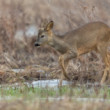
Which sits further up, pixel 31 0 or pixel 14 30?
pixel 31 0

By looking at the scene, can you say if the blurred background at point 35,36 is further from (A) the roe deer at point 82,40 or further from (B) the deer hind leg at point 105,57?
(A) the roe deer at point 82,40

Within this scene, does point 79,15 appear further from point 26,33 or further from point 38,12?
point 38,12

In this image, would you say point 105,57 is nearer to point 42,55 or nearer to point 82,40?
point 82,40

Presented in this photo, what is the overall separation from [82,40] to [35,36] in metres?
5.28

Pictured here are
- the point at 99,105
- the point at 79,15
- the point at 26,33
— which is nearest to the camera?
the point at 99,105

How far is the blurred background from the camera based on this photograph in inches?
615

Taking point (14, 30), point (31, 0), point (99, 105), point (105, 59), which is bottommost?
point (99, 105)

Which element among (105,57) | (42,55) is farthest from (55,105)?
(42,55)

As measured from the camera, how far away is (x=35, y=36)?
20562 millimetres

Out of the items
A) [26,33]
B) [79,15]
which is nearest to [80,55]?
[79,15]

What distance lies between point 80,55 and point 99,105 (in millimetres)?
7334

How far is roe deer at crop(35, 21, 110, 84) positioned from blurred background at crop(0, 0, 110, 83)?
0.53 m

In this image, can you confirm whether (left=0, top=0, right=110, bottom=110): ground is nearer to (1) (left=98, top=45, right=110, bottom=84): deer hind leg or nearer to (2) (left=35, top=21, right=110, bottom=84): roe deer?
(1) (left=98, top=45, right=110, bottom=84): deer hind leg

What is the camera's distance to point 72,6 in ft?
63.9
